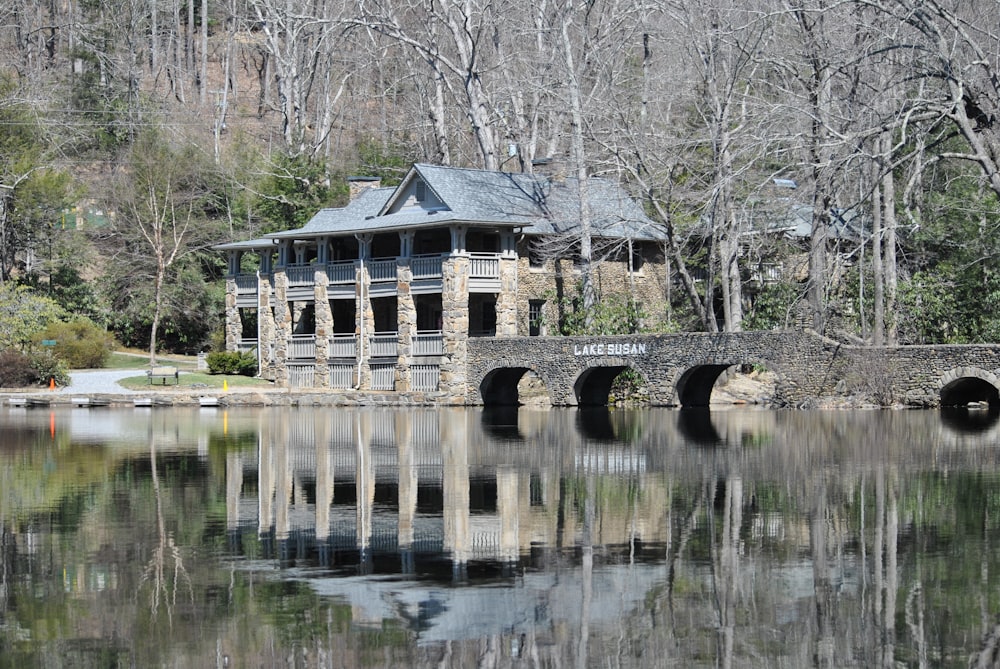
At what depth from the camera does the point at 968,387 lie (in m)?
45.7

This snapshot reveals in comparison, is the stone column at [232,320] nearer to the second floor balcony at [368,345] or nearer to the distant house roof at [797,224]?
the second floor balcony at [368,345]

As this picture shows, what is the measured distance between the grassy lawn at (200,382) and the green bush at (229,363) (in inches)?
13.9

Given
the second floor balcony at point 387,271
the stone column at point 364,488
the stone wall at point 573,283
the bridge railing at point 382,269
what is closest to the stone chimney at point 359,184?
the second floor balcony at point 387,271

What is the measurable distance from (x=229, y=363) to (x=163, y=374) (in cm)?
291

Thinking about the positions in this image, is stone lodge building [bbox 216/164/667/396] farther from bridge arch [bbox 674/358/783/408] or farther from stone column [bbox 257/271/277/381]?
bridge arch [bbox 674/358/783/408]

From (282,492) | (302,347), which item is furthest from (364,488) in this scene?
(302,347)

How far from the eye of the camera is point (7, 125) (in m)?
68.6

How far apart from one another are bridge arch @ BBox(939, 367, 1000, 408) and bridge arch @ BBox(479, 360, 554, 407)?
43.0ft

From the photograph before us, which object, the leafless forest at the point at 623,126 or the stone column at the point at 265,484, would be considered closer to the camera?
the stone column at the point at 265,484

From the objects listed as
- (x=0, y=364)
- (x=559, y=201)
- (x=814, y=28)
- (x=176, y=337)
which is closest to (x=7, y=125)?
(x=176, y=337)

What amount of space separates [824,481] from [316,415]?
25.3 metres

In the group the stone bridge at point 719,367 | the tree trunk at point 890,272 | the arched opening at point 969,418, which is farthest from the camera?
the tree trunk at point 890,272

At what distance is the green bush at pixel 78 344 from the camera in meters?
61.2

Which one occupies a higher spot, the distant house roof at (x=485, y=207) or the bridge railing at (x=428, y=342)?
the distant house roof at (x=485, y=207)
